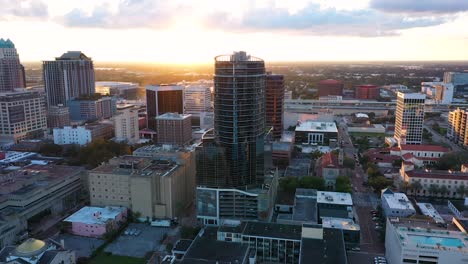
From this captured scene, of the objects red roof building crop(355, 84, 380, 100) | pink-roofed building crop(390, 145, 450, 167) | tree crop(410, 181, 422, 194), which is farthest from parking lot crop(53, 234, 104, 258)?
red roof building crop(355, 84, 380, 100)

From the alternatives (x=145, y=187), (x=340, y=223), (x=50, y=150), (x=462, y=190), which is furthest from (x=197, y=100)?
(x=340, y=223)

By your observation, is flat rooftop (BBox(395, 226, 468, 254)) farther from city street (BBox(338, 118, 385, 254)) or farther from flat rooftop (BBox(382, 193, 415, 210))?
flat rooftop (BBox(382, 193, 415, 210))

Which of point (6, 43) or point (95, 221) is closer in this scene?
point (95, 221)

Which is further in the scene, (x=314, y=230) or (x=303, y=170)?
(x=303, y=170)

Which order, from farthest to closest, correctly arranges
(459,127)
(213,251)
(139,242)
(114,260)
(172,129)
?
1. (459,127)
2. (172,129)
3. (139,242)
4. (114,260)
5. (213,251)

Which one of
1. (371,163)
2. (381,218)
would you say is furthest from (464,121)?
(381,218)

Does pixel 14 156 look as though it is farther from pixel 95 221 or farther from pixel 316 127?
pixel 316 127

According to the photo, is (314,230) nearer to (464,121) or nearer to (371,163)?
(371,163)

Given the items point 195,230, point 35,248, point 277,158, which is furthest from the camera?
point 277,158

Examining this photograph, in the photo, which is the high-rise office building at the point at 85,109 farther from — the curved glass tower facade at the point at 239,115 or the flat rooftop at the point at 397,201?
the flat rooftop at the point at 397,201
